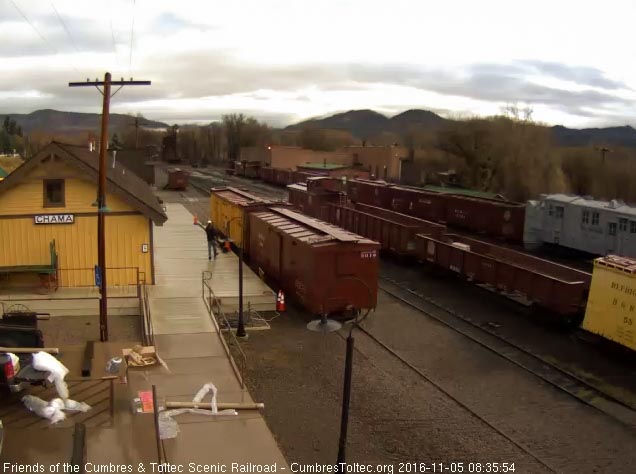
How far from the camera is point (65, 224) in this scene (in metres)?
20.2

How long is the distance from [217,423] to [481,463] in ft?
16.4

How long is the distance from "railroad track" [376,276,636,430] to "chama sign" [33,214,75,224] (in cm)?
1145

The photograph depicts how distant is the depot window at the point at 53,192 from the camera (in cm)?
2008

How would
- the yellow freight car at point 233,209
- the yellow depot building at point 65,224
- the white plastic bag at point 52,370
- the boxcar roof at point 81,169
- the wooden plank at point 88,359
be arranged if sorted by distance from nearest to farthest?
the white plastic bag at point 52,370 < the wooden plank at point 88,359 < the boxcar roof at point 81,169 < the yellow depot building at point 65,224 < the yellow freight car at point 233,209

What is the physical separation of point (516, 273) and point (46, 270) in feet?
53.7

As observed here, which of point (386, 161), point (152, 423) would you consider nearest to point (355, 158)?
point (386, 161)

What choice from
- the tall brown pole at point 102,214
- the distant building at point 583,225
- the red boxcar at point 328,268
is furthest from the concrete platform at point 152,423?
the distant building at point 583,225

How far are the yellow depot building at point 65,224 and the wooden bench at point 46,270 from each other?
0.03 metres

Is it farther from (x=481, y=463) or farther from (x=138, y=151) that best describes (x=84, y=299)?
(x=138, y=151)

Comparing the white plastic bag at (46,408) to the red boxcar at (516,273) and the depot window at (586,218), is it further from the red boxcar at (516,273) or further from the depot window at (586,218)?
the depot window at (586,218)

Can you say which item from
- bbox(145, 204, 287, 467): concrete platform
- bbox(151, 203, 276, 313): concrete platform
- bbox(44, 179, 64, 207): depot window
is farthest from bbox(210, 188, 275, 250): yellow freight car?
bbox(44, 179, 64, 207): depot window

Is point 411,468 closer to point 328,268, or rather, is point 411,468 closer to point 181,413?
point 181,413

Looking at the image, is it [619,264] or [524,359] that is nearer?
[524,359]

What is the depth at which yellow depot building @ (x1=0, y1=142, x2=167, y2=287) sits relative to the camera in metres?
19.8
